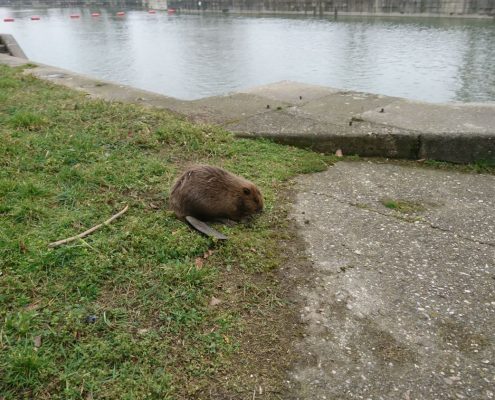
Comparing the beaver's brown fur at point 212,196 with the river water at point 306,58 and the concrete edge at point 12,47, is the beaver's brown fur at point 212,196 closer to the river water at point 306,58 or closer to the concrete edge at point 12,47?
the river water at point 306,58

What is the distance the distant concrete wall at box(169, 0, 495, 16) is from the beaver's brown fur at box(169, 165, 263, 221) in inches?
941

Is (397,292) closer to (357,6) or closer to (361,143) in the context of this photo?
(361,143)

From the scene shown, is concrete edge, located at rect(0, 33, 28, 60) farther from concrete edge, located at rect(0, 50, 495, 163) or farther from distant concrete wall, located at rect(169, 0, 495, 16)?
distant concrete wall, located at rect(169, 0, 495, 16)

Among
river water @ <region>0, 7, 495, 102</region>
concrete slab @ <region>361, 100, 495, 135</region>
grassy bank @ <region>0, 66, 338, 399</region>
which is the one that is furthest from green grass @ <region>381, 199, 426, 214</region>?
river water @ <region>0, 7, 495, 102</region>

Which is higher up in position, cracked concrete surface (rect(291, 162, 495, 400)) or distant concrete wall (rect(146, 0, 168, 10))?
distant concrete wall (rect(146, 0, 168, 10))

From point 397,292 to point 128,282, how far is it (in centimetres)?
147

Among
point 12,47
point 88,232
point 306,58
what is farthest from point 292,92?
point 12,47

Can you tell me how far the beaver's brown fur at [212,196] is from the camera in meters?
3.10

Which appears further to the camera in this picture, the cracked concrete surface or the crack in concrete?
the crack in concrete

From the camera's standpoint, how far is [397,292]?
253cm

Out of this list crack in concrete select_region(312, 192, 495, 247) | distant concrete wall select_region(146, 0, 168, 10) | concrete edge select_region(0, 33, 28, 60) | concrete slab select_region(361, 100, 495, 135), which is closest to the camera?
crack in concrete select_region(312, 192, 495, 247)

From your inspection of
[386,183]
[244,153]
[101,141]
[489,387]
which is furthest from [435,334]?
[101,141]

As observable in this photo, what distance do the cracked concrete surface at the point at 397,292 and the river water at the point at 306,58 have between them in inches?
276

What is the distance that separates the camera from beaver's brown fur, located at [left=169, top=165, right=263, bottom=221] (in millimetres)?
3098
